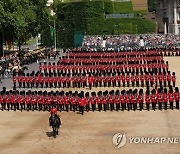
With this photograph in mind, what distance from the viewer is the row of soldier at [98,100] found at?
2281 centimetres

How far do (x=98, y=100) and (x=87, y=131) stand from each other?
364 cm

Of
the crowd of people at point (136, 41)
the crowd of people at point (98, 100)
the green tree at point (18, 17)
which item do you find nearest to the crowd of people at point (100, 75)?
the crowd of people at point (98, 100)

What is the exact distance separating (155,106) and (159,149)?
691cm

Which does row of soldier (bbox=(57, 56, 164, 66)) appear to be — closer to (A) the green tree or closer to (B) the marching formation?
(B) the marching formation

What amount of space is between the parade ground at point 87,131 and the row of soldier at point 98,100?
39 centimetres

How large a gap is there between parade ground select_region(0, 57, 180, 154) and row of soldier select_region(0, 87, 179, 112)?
0.39 meters

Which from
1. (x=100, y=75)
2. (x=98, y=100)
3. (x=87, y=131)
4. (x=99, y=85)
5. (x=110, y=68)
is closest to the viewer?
(x=87, y=131)

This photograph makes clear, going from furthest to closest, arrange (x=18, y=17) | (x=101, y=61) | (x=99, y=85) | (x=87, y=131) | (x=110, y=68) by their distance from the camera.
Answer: (x=18, y=17) → (x=101, y=61) → (x=110, y=68) → (x=99, y=85) → (x=87, y=131)

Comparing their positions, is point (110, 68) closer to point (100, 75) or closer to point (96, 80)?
point (100, 75)

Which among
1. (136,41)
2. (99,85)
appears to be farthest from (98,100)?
(136,41)

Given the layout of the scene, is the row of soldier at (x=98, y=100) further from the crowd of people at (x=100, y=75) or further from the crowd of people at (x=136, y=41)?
the crowd of people at (x=136, y=41)

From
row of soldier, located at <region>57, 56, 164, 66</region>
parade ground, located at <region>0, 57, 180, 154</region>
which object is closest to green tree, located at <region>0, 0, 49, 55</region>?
row of soldier, located at <region>57, 56, 164, 66</region>

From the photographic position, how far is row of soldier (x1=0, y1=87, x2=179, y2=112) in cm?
2281

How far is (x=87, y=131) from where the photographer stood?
19562 millimetres
